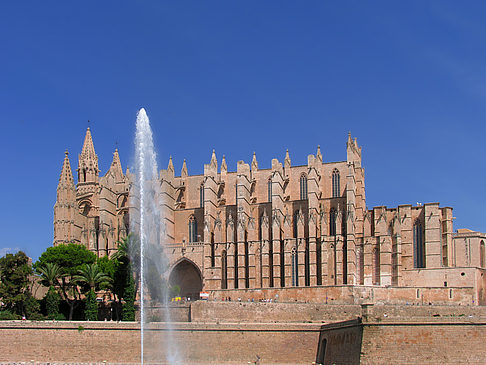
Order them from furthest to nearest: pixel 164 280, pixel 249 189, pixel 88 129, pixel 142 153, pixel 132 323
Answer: pixel 88 129, pixel 249 189, pixel 164 280, pixel 132 323, pixel 142 153

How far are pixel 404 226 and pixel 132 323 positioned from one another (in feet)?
89.6

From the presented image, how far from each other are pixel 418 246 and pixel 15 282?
33877 millimetres

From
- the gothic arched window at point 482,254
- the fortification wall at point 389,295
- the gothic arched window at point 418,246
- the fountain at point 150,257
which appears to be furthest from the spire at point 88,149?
the gothic arched window at point 482,254

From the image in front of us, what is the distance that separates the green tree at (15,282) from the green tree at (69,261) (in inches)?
137

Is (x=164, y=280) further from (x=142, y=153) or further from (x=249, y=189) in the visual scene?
(x=142, y=153)

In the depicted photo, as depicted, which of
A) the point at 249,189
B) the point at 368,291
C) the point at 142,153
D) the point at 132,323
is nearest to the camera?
the point at 142,153

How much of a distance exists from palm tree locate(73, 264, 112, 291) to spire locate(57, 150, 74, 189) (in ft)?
49.0

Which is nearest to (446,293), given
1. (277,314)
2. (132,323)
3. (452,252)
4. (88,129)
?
(452,252)

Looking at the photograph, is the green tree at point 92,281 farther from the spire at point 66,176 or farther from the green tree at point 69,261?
the spire at point 66,176

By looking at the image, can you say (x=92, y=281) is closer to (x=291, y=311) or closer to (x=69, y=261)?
(x=69, y=261)

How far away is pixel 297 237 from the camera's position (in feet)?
239

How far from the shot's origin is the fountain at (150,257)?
2112 inches

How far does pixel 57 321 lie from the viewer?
58.5 meters

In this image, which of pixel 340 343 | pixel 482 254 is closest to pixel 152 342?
pixel 340 343
